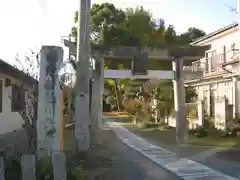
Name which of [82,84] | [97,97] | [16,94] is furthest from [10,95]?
[82,84]

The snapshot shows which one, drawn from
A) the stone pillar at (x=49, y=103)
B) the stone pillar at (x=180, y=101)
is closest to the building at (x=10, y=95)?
the stone pillar at (x=49, y=103)

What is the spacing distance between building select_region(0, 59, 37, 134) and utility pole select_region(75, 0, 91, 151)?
9.73 feet

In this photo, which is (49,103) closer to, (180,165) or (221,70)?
(180,165)

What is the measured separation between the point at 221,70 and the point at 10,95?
12983 mm

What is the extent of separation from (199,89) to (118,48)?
36.2 ft

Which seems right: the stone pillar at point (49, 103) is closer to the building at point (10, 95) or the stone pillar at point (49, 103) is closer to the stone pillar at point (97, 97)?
the building at point (10, 95)

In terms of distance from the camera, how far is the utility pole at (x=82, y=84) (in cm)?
1224

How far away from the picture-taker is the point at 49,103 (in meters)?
9.34

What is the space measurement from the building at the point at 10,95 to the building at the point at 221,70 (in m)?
11.0

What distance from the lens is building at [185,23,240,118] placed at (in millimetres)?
21598

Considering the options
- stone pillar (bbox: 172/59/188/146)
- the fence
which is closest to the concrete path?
stone pillar (bbox: 172/59/188/146)

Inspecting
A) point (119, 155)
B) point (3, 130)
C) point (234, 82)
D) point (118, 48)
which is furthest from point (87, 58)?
point (234, 82)

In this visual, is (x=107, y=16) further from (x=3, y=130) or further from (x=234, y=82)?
(x=3, y=130)

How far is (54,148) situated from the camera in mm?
9281
